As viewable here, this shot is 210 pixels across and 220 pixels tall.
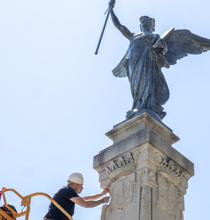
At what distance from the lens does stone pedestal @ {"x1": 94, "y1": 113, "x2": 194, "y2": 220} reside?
35.8 ft

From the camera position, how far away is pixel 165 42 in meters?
13.2

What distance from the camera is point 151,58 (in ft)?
42.0

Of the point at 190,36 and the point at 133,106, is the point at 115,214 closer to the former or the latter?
the point at 133,106

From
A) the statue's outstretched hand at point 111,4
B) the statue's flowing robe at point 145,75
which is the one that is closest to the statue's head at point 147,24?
the statue's flowing robe at point 145,75

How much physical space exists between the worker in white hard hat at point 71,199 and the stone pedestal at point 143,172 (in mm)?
217

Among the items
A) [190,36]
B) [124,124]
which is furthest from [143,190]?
[190,36]

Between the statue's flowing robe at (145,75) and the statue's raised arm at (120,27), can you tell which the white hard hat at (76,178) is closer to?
the statue's flowing robe at (145,75)

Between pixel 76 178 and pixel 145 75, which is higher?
pixel 145 75

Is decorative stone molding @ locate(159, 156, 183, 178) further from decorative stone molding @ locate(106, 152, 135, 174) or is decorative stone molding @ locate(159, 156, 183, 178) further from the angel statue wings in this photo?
the angel statue wings

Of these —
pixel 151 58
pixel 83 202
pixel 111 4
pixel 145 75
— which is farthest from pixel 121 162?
pixel 111 4

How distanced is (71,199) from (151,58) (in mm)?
2996

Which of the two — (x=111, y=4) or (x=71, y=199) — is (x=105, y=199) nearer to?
(x=71, y=199)

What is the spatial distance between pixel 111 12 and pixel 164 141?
365 cm

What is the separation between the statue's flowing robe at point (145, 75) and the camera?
12.3 m
